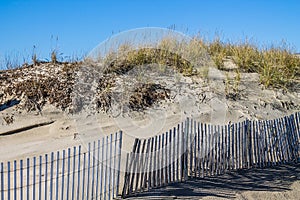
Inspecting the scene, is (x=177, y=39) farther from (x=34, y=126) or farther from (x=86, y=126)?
(x=34, y=126)

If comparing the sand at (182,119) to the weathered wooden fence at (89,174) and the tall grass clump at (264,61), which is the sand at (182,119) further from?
the weathered wooden fence at (89,174)

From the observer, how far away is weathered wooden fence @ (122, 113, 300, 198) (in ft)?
24.9

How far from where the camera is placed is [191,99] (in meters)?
12.9

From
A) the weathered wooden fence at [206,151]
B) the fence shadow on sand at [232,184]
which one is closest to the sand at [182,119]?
the fence shadow on sand at [232,184]

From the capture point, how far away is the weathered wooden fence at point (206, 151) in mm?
7598

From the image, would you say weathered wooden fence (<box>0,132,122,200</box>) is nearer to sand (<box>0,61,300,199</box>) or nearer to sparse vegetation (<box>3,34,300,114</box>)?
sand (<box>0,61,300,199</box>)

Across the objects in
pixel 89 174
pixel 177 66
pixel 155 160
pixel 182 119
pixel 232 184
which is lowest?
pixel 232 184

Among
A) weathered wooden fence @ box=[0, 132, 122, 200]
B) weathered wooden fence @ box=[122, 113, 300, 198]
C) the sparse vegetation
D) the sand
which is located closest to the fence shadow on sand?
the sand

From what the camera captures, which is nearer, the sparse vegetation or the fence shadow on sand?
the fence shadow on sand

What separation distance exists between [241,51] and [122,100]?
550 centimetres

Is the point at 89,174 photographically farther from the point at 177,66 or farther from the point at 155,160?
the point at 177,66

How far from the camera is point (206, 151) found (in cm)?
868

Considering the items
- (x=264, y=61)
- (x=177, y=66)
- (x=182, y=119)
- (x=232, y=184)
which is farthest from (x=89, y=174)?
(x=264, y=61)

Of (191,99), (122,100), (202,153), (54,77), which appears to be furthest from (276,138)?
(54,77)
